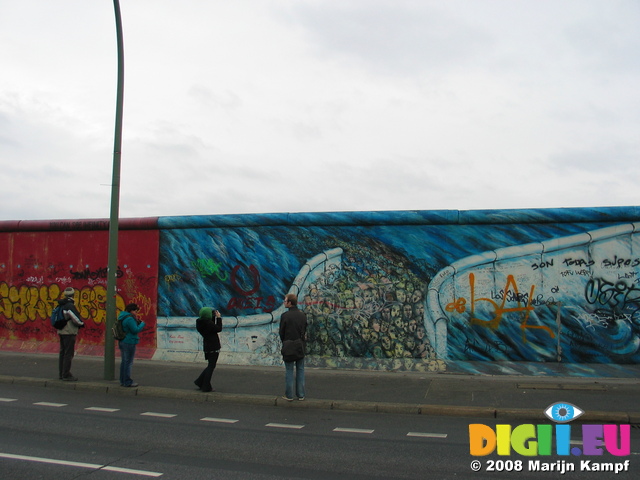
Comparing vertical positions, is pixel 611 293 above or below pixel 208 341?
above

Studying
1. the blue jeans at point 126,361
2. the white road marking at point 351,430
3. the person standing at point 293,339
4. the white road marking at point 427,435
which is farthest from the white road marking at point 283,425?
the blue jeans at point 126,361

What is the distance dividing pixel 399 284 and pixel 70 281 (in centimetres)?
844

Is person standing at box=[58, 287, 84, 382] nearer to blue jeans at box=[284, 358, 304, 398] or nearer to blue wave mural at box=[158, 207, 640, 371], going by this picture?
blue wave mural at box=[158, 207, 640, 371]

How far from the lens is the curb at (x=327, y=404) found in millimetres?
8513

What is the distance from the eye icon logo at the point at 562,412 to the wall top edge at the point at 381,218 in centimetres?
412

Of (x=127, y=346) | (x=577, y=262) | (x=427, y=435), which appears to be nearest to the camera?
(x=427, y=435)

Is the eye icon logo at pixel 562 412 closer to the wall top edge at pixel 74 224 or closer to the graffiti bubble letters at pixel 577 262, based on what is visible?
the graffiti bubble letters at pixel 577 262

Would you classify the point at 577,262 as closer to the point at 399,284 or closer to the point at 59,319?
the point at 399,284

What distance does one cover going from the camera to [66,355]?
460 inches

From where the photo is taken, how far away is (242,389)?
10.7 metres

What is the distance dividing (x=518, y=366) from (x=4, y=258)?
13.3 m

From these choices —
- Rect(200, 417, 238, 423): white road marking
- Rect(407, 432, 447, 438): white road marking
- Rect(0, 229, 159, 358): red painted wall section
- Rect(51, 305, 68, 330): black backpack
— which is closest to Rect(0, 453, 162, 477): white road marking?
Rect(200, 417, 238, 423): white road marking

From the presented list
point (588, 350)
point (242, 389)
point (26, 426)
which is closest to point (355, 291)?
point (242, 389)

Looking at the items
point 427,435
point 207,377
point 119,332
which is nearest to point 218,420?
point 207,377
